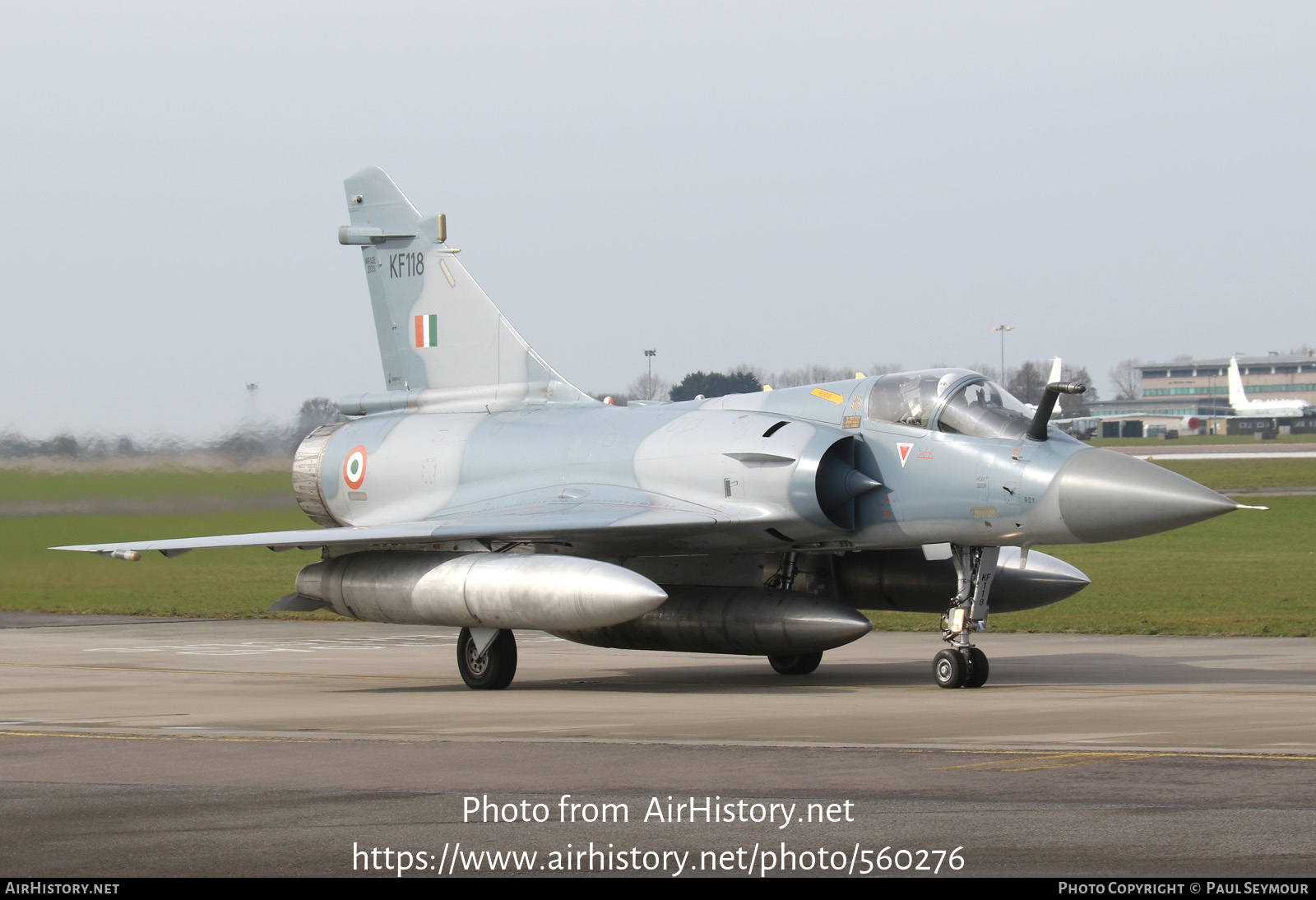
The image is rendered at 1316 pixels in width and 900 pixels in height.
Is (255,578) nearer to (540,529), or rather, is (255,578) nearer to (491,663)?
(491,663)

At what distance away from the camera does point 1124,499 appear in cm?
1318

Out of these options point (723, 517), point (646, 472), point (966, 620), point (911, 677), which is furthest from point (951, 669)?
point (646, 472)

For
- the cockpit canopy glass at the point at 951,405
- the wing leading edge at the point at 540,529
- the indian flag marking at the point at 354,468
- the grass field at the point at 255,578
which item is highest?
the cockpit canopy glass at the point at 951,405

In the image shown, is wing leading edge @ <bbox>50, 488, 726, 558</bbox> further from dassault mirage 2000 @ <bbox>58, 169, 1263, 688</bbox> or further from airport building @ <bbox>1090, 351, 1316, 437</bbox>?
airport building @ <bbox>1090, 351, 1316, 437</bbox>

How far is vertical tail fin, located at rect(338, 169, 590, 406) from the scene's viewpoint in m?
18.2

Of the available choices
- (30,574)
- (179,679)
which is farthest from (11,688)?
(30,574)

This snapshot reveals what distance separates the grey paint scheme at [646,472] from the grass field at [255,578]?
3.55m

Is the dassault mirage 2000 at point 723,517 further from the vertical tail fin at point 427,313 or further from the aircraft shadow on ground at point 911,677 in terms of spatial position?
the aircraft shadow on ground at point 911,677

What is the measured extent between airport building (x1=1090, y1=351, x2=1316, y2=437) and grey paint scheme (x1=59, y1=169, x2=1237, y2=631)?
141371 mm

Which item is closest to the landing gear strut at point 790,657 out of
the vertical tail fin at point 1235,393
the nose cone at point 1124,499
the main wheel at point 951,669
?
the main wheel at point 951,669

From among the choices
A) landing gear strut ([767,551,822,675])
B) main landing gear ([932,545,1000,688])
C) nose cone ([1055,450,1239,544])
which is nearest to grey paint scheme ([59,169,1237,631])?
nose cone ([1055,450,1239,544])

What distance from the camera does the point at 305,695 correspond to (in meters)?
14.6

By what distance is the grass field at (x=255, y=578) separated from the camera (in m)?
21.4

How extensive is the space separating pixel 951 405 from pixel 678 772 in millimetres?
6556
